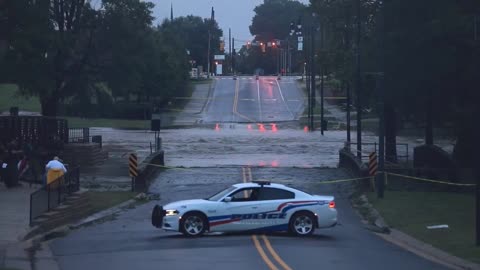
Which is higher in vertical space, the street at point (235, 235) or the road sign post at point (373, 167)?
the road sign post at point (373, 167)

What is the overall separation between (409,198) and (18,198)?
14284mm

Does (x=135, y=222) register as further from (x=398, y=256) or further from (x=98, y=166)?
(x=98, y=166)

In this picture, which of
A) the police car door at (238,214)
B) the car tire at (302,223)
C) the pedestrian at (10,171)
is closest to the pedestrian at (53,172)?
the pedestrian at (10,171)

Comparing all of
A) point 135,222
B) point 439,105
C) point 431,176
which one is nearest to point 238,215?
point 135,222

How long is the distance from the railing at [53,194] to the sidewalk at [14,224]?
40cm

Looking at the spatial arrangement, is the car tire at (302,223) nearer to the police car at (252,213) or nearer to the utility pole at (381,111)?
the police car at (252,213)

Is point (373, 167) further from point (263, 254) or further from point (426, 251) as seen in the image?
point (263, 254)

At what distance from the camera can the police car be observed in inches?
918

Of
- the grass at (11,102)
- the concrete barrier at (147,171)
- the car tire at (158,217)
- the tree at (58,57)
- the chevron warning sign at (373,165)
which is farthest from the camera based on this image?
the grass at (11,102)

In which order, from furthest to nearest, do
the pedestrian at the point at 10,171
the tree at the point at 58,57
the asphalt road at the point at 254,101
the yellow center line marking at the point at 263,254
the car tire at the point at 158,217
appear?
the asphalt road at the point at 254,101 < the tree at the point at 58,57 < the pedestrian at the point at 10,171 < the car tire at the point at 158,217 < the yellow center line marking at the point at 263,254

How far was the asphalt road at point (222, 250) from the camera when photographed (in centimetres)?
1811

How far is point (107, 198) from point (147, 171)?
5.85 meters

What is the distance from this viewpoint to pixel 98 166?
155ft

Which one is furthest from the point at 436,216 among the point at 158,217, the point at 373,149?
the point at 373,149
